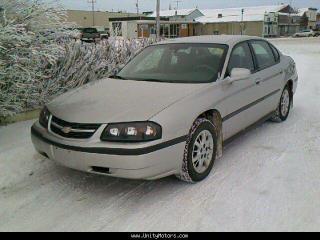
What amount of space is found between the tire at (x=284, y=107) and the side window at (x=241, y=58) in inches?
49.1

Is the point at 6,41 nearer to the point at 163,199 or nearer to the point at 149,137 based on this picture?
the point at 149,137

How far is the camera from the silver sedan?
346 cm

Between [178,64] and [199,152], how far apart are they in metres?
1.35

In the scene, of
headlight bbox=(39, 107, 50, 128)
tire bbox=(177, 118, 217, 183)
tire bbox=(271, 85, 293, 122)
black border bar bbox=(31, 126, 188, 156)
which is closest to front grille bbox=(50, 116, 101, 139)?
black border bar bbox=(31, 126, 188, 156)

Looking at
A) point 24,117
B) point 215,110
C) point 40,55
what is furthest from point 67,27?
point 215,110

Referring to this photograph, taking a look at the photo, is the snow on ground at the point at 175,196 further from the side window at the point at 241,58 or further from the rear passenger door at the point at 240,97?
the side window at the point at 241,58

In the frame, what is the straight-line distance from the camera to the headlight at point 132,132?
3.45 meters

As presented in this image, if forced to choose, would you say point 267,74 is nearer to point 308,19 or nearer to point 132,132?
point 132,132

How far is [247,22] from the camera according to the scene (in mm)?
63812

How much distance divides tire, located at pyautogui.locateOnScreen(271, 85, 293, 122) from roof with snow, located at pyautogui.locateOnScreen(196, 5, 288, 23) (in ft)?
197

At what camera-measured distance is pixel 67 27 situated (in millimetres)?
5453

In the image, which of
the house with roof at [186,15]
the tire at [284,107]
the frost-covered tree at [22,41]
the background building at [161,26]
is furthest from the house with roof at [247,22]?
the frost-covered tree at [22,41]

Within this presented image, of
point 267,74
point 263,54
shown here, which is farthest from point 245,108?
point 263,54

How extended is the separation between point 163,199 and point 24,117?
3.57 metres
